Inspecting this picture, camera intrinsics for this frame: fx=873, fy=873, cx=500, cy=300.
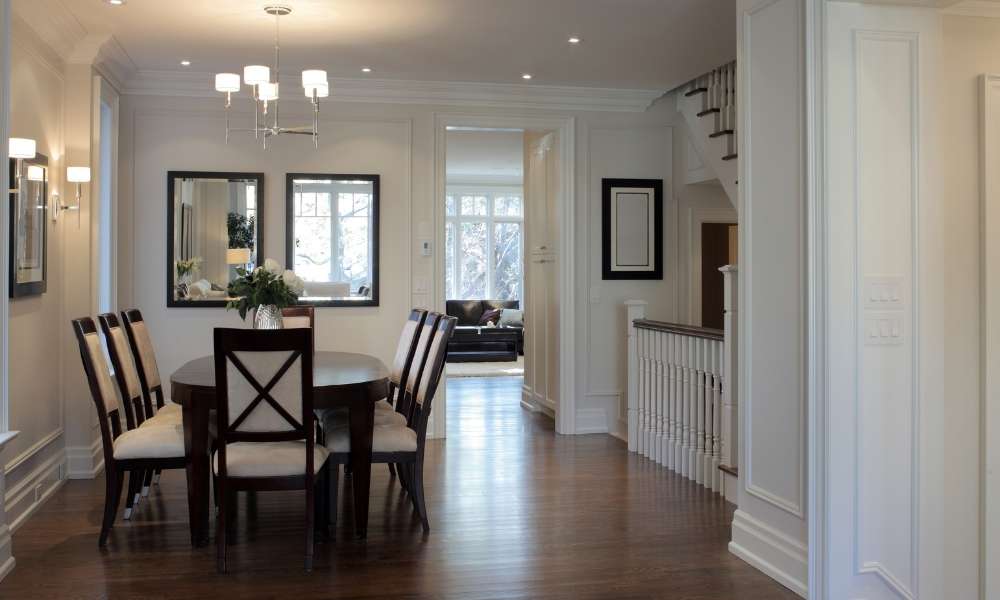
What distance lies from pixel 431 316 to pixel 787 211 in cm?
206

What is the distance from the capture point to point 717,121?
6.09m

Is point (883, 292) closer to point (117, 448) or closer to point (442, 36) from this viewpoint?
point (442, 36)

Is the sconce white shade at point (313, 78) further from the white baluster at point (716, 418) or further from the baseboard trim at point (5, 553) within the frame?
the white baluster at point (716, 418)

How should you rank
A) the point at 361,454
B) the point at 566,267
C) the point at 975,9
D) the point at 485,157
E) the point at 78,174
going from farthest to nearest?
the point at 485,157 < the point at 566,267 < the point at 78,174 < the point at 361,454 < the point at 975,9

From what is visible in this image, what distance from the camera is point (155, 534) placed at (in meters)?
4.09

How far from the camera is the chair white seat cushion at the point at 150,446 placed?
3.95 metres

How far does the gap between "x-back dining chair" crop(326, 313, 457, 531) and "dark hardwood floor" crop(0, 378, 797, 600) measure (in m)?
0.21

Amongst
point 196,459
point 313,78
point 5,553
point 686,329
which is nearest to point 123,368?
point 196,459

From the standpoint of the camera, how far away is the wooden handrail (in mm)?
4907

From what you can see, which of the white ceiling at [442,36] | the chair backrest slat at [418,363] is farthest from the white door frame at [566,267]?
the chair backrest slat at [418,363]

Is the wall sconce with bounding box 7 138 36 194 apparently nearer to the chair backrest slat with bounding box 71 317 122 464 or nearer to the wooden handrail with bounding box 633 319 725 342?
the chair backrest slat with bounding box 71 317 122 464

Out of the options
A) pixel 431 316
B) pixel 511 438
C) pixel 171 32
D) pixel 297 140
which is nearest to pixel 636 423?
pixel 511 438

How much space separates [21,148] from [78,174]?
0.85 m

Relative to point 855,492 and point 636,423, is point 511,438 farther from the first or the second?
point 855,492
